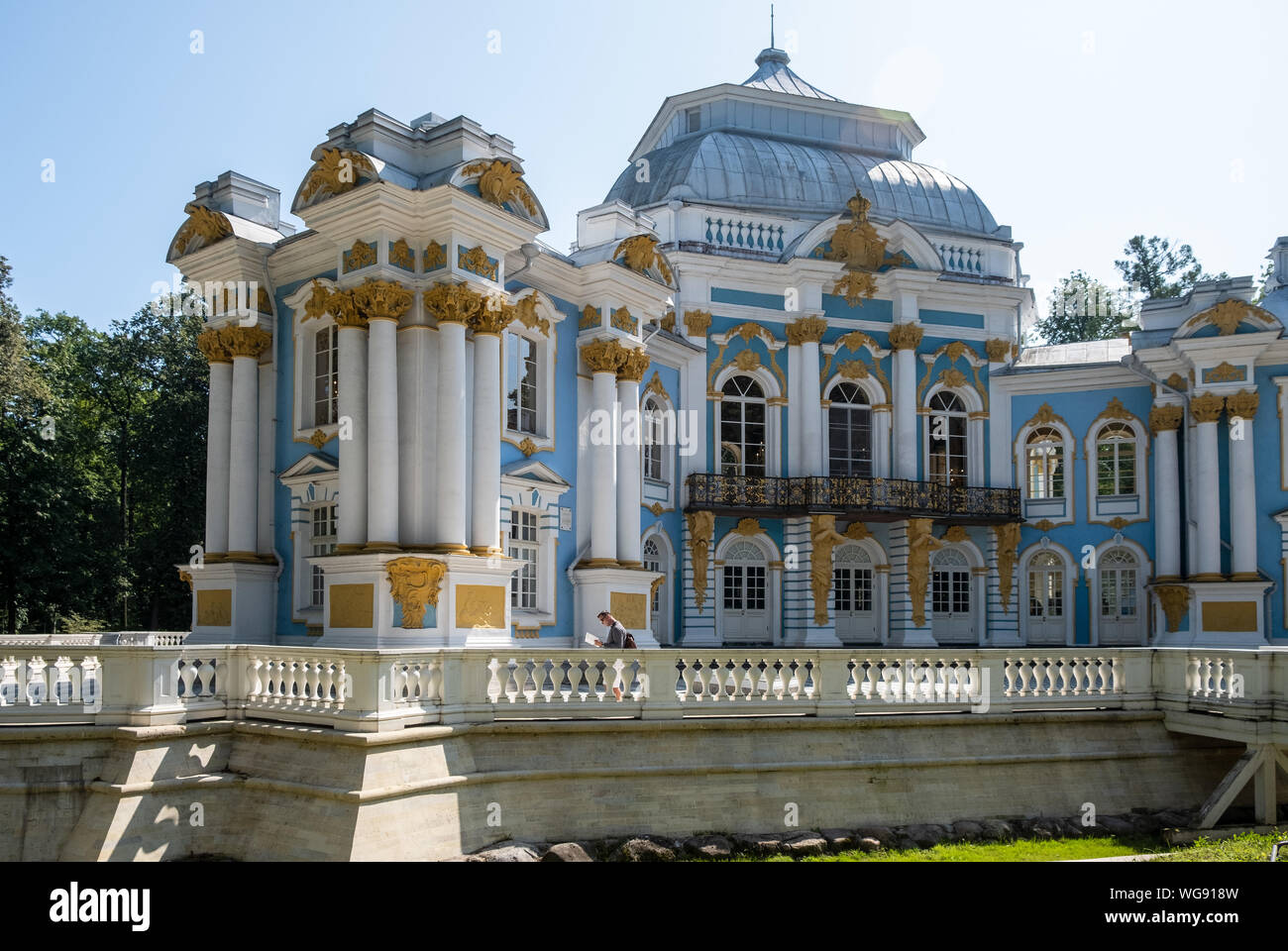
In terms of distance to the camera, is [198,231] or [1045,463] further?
[1045,463]

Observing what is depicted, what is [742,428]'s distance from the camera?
2500cm

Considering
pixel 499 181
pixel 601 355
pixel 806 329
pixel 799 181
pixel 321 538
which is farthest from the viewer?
pixel 799 181

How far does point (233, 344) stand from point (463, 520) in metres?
5.15

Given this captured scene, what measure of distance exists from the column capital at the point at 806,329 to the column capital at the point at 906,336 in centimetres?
166

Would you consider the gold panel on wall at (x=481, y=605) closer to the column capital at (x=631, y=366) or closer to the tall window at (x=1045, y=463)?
the column capital at (x=631, y=366)

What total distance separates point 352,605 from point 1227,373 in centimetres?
1768

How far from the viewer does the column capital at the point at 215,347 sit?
17.9 m

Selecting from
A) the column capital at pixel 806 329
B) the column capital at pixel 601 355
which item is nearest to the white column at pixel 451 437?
the column capital at pixel 601 355

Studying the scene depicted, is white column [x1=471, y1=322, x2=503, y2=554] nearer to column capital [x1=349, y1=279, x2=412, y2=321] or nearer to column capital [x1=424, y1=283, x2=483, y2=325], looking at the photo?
column capital [x1=424, y1=283, x2=483, y2=325]

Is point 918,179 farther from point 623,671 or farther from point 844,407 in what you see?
point 623,671

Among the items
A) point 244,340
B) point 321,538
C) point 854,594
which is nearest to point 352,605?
point 321,538

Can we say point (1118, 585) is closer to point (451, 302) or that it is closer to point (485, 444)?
point (485, 444)

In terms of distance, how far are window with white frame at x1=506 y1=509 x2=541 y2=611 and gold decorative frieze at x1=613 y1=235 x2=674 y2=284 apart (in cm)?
439
